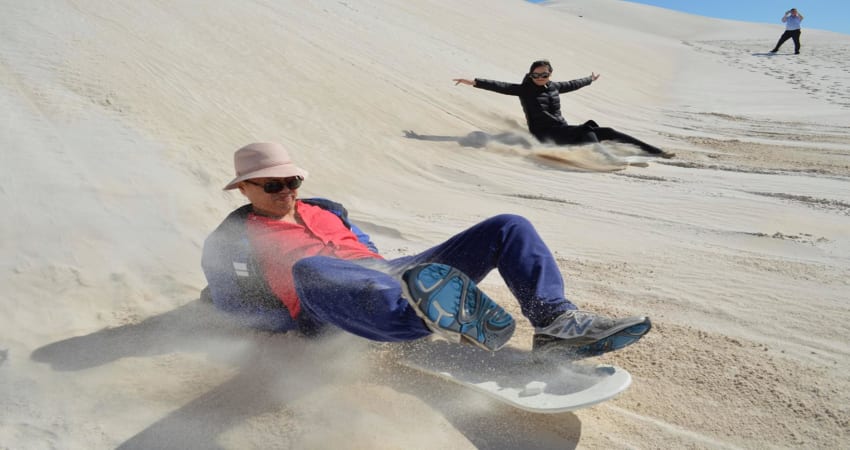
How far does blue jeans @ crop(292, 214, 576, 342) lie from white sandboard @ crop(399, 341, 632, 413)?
8.1 inches

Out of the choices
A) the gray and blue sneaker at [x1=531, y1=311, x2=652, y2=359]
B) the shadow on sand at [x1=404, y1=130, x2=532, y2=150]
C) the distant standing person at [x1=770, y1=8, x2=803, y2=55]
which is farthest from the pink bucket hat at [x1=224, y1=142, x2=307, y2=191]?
the distant standing person at [x1=770, y1=8, x2=803, y2=55]

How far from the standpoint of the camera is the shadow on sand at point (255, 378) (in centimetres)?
241

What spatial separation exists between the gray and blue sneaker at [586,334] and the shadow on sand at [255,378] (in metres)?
0.26

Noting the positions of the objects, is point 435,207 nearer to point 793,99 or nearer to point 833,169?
point 833,169

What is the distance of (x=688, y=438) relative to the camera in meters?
2.43

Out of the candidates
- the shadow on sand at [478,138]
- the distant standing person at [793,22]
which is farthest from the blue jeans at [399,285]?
the distant standing person at [793,22]

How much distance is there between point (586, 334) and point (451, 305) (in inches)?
20.8

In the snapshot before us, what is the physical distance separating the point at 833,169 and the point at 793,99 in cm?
692

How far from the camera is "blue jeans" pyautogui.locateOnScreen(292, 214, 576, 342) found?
2449 mm

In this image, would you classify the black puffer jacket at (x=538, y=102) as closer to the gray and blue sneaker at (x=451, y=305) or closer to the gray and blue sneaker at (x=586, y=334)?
the gray and blue sneaker at (x=586, y=334)

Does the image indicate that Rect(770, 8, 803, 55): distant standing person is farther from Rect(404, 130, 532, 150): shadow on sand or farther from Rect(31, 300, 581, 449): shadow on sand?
Rect(31, 300, 581, 449): shadow on sand

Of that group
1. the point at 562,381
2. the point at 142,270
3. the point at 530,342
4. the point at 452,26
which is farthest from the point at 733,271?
the point at 452,26

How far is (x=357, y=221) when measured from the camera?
16.6 ft

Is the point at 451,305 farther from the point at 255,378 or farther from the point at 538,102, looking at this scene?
the point at 538,102
